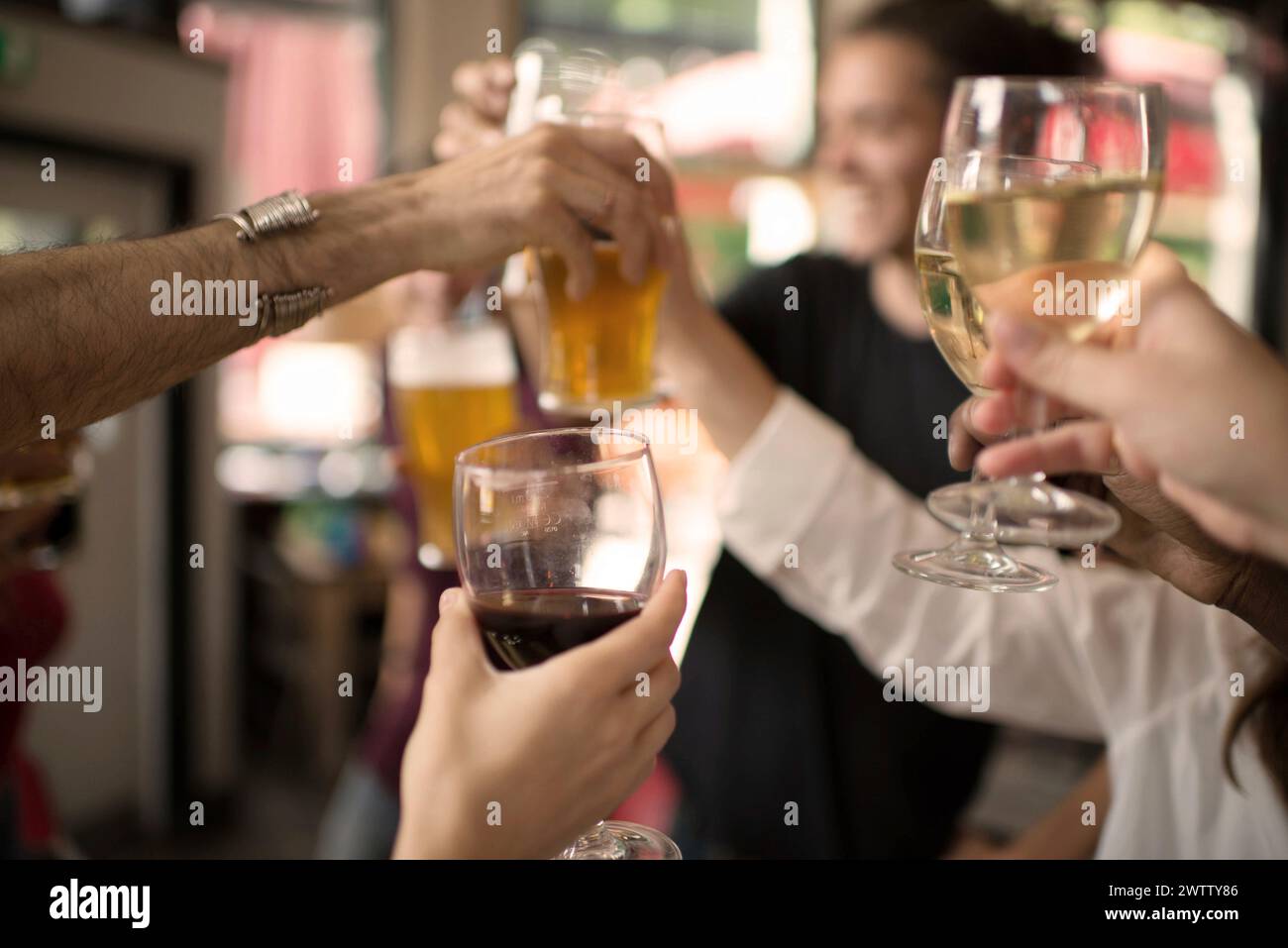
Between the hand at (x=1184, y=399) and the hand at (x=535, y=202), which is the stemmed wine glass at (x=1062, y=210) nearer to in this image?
the hand at (x=1184, y=399)

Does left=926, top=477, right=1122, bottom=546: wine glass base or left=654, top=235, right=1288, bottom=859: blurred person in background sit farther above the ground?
left=926, top=477, right=1122, bottom=546: wine glass base

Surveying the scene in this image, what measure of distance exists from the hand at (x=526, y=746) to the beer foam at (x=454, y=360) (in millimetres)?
757

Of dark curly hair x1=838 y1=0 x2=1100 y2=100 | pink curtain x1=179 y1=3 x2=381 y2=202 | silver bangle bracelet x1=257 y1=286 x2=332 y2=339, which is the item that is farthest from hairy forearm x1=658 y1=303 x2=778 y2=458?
pink curtain x1=179 y1=3 x2=381 y2=202

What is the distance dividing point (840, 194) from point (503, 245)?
1.18m

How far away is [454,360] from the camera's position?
50.1 inches

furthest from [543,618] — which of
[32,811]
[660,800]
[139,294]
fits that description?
[660,800]

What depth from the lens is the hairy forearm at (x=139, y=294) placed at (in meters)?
0.68

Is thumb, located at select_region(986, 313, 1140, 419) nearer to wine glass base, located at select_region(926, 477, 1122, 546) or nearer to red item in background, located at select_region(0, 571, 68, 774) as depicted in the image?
wine glass base, located at select_region(926, 477, 1122, 546)

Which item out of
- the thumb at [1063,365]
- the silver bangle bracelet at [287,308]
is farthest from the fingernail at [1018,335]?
the silver bangle bracelet at [287,308]

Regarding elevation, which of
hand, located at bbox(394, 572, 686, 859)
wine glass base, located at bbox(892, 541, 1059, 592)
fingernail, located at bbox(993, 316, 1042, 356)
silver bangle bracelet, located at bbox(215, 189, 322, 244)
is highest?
silver bangle bracelet, located at bbox(215, 189, 322, 244)

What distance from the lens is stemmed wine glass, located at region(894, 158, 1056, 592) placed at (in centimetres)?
57
